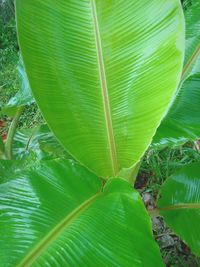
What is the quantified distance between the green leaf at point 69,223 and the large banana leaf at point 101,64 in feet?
0.26

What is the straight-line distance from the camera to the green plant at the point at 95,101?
0.73 meters

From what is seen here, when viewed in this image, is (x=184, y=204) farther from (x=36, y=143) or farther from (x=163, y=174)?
(x=163, y=174)

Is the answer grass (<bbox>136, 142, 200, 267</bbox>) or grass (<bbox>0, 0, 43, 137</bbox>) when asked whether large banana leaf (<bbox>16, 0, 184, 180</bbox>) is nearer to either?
grass (<bbox>136, 142, 200, 267</bbox>)

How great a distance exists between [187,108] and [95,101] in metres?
0.32

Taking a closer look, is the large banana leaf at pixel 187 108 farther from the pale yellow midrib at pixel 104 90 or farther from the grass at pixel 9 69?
the grass at pixel 9 69

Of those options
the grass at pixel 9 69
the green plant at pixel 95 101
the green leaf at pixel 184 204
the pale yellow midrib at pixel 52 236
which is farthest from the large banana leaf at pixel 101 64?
the grass at pixel 9 69

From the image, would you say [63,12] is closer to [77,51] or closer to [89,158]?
[77,51]

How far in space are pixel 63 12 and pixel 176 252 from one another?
102 centimetres

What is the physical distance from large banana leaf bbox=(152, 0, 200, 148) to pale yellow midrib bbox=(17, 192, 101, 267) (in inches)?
11.0

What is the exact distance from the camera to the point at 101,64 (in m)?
0.82

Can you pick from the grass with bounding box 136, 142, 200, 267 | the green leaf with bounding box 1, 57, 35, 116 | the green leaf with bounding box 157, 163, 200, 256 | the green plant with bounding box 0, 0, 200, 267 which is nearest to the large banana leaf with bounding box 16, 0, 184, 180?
the green plant with bounding box 0, 0, 200, 267

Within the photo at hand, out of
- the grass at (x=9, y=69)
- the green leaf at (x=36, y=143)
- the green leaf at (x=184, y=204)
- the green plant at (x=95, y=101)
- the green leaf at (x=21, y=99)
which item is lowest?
the grass at (x=9, y=69)

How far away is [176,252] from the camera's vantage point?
1519 millimetres

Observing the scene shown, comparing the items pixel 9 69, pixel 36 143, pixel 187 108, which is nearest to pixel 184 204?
pixel 187 108
